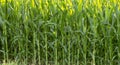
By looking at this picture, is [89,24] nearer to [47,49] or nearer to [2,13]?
[47,49]

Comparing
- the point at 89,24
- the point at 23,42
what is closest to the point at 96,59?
the point at 89,24

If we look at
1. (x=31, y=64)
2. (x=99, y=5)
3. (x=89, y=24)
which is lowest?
(x=31, y=64)

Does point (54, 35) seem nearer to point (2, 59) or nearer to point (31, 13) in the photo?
point (31, 13)

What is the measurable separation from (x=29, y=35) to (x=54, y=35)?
0.54 m

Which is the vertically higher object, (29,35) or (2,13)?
(2,13)

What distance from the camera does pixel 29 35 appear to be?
207 inches

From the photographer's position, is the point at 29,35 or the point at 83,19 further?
the point at 29,35

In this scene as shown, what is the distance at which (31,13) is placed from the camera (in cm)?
509

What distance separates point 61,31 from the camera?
4.89 meters

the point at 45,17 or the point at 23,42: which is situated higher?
the point at 45,17

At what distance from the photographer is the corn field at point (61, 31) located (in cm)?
475

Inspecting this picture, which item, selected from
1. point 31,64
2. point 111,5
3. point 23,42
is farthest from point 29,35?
point 111,5

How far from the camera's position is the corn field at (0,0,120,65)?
475 cm

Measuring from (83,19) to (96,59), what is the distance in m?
0.71
